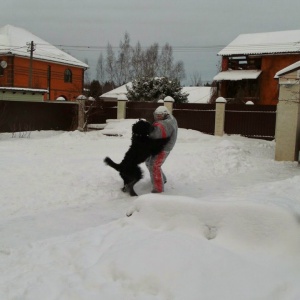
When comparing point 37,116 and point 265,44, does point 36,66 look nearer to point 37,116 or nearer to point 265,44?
point 37,116

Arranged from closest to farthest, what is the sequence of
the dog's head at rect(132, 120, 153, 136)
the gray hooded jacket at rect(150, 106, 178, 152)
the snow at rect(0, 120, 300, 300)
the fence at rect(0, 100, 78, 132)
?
the snow at rect(0, 120, 300, 300)
the dog's head at rect(132, 120, 153, 136)
the gray hooded jacket at rect(150, 106, 178, 152)
the fence at rect(0, 100, 78, 132)

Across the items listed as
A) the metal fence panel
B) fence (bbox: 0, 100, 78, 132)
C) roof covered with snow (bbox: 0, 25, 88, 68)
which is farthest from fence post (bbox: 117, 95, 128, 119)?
roof covered with snow (bbox: 0, 25, 88, 68)

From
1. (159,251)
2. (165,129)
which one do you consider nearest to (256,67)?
→ (165,129)

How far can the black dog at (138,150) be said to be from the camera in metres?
6.97

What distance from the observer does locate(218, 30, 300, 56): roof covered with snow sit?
3247 cm

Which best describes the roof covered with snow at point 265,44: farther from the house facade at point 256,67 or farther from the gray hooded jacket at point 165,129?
the gray hooded jacket at point 165,129

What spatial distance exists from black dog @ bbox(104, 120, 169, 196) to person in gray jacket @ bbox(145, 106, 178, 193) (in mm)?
98

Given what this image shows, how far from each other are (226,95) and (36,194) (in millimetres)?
28675

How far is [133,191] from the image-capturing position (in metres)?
7.27

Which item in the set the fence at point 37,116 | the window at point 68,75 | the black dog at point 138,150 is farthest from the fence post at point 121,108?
the window at point 68,75

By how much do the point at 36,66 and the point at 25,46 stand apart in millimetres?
2026

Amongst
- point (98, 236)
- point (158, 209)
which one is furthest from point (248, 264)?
point (98, 236)

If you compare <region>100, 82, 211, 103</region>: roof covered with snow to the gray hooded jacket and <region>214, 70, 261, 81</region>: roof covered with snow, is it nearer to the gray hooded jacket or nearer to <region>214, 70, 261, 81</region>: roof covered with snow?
<region>214, 70, 261, 81</region>: roof covered with snow

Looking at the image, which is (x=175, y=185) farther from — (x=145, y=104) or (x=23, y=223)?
(x=145, y=104)
